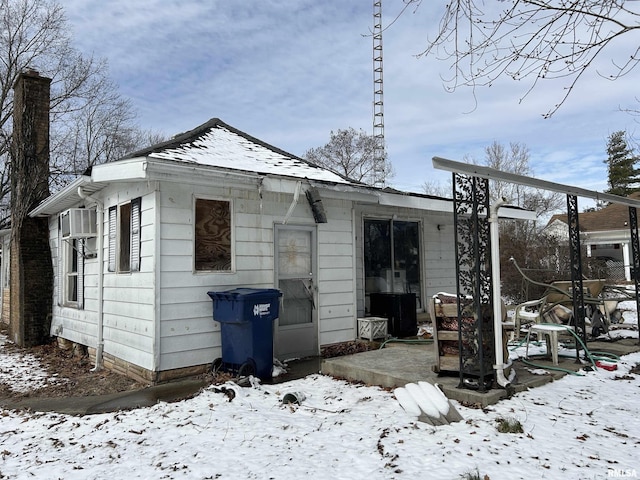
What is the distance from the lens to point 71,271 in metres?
9.06

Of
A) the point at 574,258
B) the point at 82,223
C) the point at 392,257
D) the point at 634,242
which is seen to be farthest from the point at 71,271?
the point at 634,242

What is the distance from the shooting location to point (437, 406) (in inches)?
150

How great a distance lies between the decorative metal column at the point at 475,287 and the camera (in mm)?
4258

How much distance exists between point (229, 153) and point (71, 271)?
468cm

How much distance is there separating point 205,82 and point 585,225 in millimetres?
19685

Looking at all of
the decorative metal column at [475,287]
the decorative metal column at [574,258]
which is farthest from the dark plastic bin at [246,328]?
the decorative metal column at [574,258]

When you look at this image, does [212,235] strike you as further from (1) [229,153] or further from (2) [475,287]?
(2) [475,287]

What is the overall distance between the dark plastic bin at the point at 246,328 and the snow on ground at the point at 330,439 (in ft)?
1.95

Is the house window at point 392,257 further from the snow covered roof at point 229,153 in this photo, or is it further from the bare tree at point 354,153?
the bare tree at point 354,153

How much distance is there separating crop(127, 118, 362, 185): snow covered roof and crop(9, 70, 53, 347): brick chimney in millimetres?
4228

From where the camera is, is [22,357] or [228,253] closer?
[228,253]

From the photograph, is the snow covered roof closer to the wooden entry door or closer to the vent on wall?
the wooden entry door

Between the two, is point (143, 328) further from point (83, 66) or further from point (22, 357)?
point (83, 66)

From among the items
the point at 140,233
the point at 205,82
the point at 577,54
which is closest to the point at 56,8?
the point at 205,82
